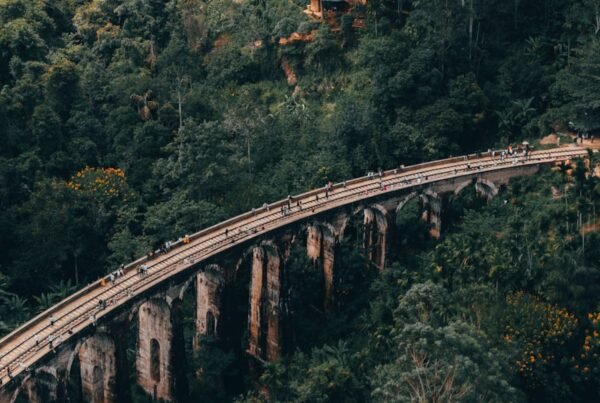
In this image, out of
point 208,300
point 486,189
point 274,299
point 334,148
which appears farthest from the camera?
point 334,148

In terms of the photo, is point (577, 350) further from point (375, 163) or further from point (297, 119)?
point (297, 119)

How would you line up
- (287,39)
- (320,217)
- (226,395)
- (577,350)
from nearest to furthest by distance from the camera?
(577,350)
(226,395)
(320,217)
(287,39)

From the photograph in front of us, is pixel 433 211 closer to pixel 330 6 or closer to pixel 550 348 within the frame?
pixel 550 348

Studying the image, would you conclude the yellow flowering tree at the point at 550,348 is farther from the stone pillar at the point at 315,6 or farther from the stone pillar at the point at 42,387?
the stone pillar at the point at 315,6

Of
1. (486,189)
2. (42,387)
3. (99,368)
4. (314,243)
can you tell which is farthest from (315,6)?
(42,387)

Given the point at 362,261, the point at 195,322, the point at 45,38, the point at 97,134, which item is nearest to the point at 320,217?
the point at 362,261

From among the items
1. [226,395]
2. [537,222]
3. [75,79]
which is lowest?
[226,395]

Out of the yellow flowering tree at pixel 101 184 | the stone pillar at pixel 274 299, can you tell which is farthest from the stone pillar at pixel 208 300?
the yellow flowering tree at pixel 101 184

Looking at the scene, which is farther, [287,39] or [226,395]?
[287,39]
